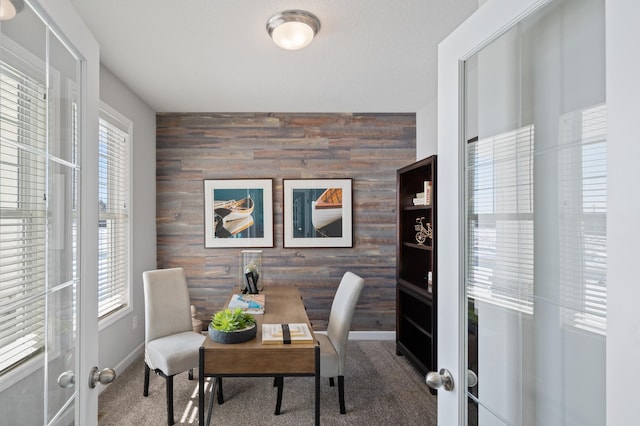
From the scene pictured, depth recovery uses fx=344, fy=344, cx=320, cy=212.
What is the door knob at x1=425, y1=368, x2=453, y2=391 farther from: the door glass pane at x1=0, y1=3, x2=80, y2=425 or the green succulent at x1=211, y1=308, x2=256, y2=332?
the green succulent at x1=211, y1=308, x2=256, y2=332

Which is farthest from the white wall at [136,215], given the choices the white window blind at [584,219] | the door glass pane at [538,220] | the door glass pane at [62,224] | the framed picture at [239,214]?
the white window blind at [584,219]

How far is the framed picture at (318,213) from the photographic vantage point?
400 cm

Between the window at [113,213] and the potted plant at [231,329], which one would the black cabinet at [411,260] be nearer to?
the potted plant at [231,329]

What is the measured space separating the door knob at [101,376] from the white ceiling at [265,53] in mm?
1897

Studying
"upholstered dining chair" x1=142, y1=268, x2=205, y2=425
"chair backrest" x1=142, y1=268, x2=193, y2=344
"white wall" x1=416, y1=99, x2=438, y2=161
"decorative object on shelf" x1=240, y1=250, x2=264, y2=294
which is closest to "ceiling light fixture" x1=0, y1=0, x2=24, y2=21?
"upholstered dining chair" x1=142, y1=268, x2=205, y2=425

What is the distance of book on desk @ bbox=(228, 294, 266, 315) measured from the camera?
268 cm

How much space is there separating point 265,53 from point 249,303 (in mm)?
1963

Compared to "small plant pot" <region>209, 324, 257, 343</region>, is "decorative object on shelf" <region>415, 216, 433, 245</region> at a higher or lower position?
higher

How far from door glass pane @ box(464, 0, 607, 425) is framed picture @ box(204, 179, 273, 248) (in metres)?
3.14

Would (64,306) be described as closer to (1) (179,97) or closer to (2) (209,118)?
(1) (179,97)

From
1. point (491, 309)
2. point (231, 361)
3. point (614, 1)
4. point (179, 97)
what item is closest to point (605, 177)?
point (614, 1)

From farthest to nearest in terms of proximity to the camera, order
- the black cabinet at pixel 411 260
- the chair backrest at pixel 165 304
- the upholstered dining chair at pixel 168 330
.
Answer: the black cabinet at pixel 411 260, the chair backrest at pixel 165 304, the upholstered dining chair at pixel 168 330

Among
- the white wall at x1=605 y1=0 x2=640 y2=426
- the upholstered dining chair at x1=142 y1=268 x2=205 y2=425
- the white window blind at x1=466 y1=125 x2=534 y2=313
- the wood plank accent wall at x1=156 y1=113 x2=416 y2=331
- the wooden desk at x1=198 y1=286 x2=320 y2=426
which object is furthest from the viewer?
the wood plank accent wall at x1=156 y1=113 x2=416 y2=331

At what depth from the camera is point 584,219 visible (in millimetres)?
682
